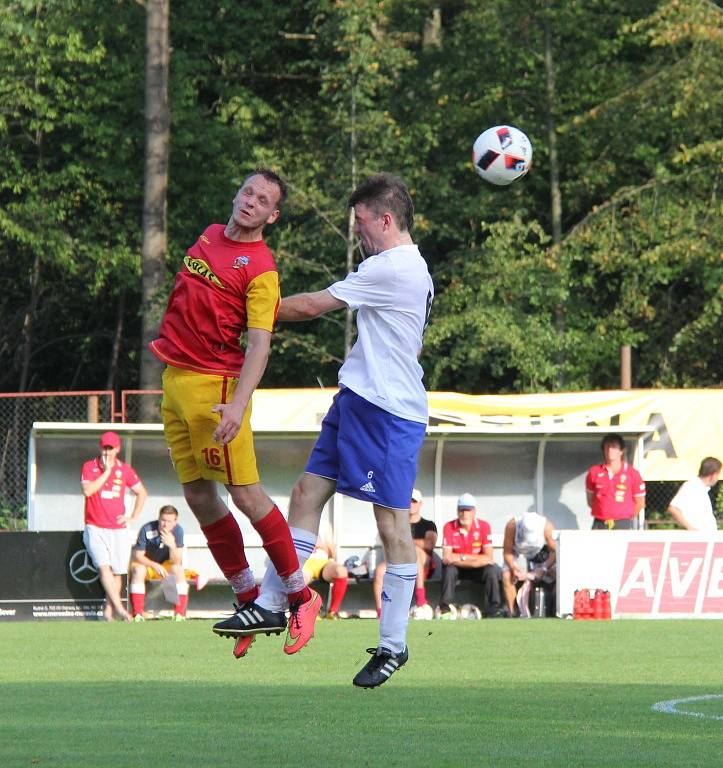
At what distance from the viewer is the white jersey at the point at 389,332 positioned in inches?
287

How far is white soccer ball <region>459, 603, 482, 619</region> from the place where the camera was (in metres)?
18.4

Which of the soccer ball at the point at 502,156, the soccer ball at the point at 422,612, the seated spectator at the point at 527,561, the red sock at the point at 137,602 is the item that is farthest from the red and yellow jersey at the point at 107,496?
the soccer ball at the point at 502,156

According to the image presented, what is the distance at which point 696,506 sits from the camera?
18219 mm

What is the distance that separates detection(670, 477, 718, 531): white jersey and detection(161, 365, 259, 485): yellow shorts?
11655mm

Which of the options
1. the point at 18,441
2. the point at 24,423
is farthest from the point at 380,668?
the point at 24,423

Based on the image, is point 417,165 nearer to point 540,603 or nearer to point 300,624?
point 540,603

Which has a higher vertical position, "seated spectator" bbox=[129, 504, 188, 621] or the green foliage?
the green foliage

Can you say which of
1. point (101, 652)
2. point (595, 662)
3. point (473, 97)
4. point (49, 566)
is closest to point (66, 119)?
point (473, 97)

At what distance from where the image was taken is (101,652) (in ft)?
40.9

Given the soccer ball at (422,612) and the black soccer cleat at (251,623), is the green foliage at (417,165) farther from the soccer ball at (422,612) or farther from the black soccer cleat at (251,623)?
the black soccer cleat at (251,623)

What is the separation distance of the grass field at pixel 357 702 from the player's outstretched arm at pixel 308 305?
1875 millimetres

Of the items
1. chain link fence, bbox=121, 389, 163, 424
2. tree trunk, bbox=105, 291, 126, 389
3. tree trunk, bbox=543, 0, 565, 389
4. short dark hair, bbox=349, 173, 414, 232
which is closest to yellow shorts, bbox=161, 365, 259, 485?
short dark hair, bbox=349, 173, 414, 232

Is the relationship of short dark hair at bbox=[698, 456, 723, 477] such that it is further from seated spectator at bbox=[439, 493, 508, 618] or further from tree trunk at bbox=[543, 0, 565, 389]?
tree trunk at bbox=[543, 0, 565, 389]

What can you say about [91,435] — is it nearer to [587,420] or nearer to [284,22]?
[587,420]
